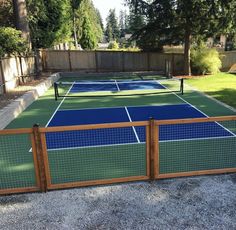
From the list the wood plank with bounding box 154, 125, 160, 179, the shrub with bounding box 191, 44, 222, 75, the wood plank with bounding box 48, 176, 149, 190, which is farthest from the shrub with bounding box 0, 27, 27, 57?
the wood plank with bounding box 154, 125, 160, 179

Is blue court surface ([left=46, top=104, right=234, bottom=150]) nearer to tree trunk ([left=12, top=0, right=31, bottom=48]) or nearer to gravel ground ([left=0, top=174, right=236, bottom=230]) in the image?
gravel ground ([left=0, top=174, right=236, bottom=230])

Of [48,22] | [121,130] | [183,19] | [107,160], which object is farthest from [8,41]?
[107,160]

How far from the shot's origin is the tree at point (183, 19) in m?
20.8

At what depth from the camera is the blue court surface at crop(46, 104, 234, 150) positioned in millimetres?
9086

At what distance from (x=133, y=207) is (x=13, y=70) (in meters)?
14.5

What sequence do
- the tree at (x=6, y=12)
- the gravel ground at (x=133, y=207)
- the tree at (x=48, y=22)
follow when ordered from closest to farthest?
1. the gravel ground at (x=133, y=207)
2. the tree at (x=6, y=12)
3. the tree at (x=48, y=22)

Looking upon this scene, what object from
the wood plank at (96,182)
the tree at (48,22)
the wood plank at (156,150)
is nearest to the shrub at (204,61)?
the tree at (48,22)

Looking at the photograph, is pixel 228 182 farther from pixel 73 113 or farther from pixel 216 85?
pixel 216 85

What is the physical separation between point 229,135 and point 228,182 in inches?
136

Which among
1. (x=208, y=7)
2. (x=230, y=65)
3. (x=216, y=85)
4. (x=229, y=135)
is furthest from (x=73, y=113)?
(x=230, y=65)

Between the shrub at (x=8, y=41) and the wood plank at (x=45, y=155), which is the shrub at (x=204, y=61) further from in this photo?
the wood plank at (x=45, y=155)

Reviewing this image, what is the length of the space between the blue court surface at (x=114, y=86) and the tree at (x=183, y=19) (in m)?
4.42

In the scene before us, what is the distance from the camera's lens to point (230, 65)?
1040 inches

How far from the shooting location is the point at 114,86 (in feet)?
65.2
